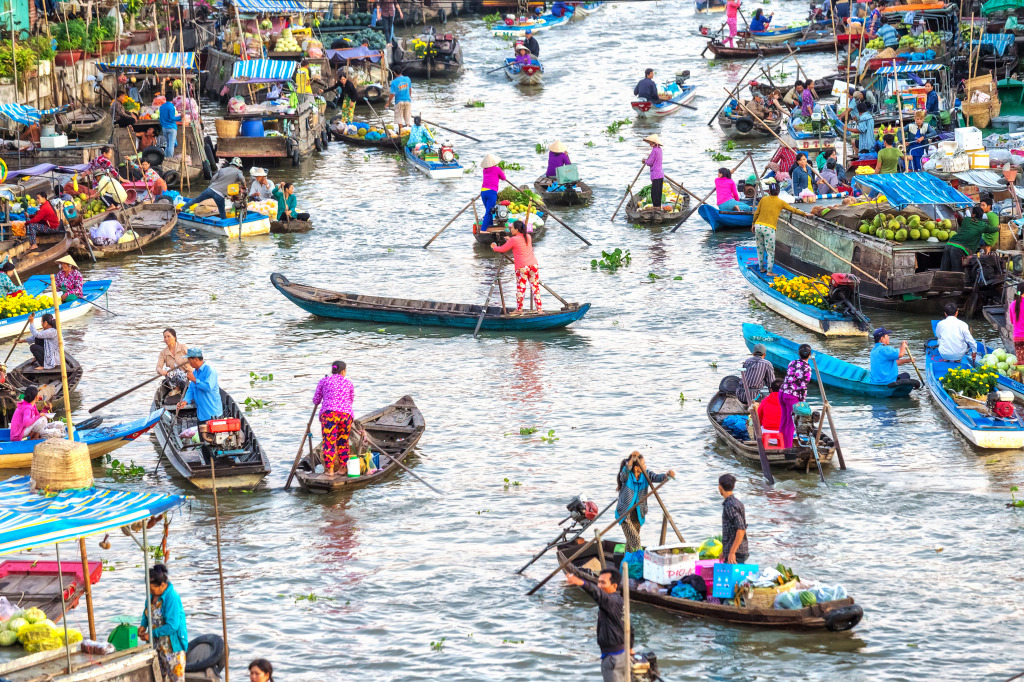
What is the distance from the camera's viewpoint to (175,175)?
33.9 meters

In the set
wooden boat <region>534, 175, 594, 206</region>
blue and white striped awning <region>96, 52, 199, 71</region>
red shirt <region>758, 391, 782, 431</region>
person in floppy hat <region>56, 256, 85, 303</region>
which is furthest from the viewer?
blue and white striped awning <region>96, 52, 199, 71</region>

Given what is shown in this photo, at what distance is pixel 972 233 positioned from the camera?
74.1ft

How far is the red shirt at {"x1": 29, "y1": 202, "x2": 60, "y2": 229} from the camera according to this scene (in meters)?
27.2

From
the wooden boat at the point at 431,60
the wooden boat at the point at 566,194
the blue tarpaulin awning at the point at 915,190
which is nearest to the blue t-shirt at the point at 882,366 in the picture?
the blue tarpaulin awning at the point at 915,190

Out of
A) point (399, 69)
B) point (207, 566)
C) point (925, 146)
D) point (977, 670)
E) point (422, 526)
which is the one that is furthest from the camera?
point (399, 69)

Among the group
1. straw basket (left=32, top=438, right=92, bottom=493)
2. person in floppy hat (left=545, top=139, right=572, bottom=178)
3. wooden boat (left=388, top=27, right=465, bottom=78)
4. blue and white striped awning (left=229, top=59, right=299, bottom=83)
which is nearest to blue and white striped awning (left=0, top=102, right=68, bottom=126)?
blue and white striped awning (left=229, top=59, right=299, bottom=83)

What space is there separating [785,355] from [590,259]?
8.73m

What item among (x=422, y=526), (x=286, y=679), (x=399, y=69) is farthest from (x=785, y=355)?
(x=399, y=69)

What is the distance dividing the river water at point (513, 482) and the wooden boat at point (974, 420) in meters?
0.25

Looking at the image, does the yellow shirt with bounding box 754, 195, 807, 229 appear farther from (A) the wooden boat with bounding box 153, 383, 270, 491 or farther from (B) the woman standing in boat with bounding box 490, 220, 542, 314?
(A) the wooden boat with bounding box 153, 383, 270, 491

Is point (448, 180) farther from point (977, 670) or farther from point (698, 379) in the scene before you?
point (977, 670)

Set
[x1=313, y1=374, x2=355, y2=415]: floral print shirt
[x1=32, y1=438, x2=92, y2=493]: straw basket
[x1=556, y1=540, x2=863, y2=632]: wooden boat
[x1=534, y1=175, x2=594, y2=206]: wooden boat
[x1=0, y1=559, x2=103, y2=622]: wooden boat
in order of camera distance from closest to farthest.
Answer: [x1=32, y1=438, x2=92, y2=493]: straw basket → [x1=0, y1=559, x2=103, y2=622]: wooden boat → [x1=556, y1=540, x2=863, y2=632]: wooden boat → [x1=313, y1=374, x2=355, y2=415]: floral print shirt → [x1=534, y1=175, x2=594, y2=206]: wooden boat

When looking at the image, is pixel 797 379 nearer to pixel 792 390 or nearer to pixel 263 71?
pixel 792 390

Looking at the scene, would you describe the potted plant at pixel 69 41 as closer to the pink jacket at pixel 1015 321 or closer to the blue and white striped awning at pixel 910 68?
the blue and white striped awning at pixel 910 68
